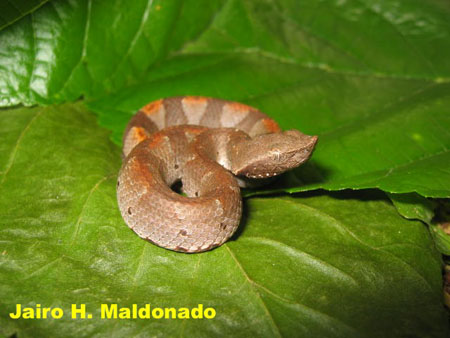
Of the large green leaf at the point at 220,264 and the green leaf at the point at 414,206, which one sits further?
the green leaf at the point at 414,206

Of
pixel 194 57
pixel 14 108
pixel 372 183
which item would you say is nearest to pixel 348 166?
pixel 372 183

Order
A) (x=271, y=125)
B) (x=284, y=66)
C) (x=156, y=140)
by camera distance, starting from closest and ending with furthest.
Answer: (x=156, y=140), (x=271, y=125), (x=284, y=66)

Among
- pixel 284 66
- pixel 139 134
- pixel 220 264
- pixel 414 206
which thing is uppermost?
pixel 139 134

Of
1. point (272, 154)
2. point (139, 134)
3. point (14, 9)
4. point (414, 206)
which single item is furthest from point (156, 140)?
point (414, 206)

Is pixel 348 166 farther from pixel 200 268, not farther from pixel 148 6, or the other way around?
pixel 148 6

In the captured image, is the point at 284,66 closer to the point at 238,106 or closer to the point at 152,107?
the point at 238,106

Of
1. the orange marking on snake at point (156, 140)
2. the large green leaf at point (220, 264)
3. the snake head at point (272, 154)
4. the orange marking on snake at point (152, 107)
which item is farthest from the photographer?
the orange marking on snake at point (152, 107)

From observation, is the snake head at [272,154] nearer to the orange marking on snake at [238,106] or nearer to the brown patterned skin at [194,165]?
the brown patterned skin at [194,165]

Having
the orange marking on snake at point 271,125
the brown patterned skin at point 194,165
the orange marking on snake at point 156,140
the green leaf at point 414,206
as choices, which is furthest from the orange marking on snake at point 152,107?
the green leaf at point 414,206
